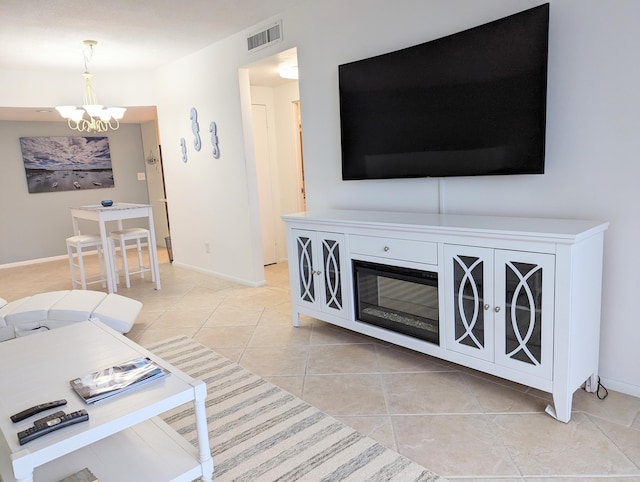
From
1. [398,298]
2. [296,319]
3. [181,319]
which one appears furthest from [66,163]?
[398,298]

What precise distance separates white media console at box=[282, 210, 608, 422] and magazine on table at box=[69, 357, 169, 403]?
1.47 m

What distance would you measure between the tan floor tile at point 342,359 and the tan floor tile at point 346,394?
0.09 m

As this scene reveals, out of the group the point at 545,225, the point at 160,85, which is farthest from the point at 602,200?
the point at 160,85

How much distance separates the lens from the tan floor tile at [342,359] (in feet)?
8.88

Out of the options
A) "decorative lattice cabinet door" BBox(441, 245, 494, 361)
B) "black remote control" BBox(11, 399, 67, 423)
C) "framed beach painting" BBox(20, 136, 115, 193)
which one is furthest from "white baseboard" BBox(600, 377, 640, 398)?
"framed beach painting" BBox(20, 136, 115, 193)

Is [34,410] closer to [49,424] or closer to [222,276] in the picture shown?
[49,424]

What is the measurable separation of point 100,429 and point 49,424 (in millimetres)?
156

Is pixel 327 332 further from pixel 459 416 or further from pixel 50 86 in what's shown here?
pixel 50 86

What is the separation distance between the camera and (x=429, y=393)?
2.37 metres

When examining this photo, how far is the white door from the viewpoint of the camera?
18.2 ft

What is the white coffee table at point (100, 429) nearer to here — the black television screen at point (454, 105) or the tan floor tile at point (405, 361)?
the tan floor tile at point (405, 361)

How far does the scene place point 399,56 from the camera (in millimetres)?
2871

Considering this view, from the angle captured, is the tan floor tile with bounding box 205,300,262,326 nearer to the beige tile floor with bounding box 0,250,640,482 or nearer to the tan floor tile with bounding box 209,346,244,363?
the beige tile floor with bounding box 0,250,640,482

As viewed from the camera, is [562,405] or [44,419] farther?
[562,405]
